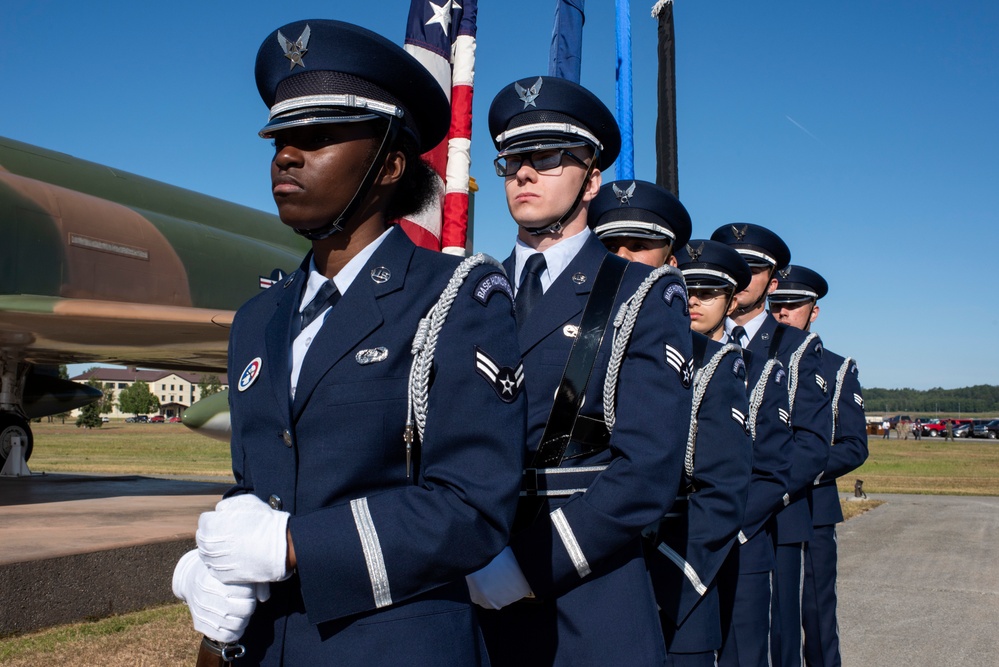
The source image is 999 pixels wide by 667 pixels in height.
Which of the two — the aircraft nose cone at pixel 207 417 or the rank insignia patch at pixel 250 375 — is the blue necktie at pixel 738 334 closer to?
the rank insignia patch at pixel 250 375

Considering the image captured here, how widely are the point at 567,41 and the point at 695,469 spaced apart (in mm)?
3415

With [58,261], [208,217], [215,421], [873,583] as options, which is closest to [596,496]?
[873,583]

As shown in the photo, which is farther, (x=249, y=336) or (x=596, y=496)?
(x=596, y=496)

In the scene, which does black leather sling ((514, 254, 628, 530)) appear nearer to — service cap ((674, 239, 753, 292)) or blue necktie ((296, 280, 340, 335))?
blue necktie ((296, 280, 340, 335))

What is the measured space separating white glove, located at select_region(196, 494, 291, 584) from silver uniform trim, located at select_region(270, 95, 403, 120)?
714 millimetres

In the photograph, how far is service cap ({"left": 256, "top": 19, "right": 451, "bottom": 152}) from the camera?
1.56m

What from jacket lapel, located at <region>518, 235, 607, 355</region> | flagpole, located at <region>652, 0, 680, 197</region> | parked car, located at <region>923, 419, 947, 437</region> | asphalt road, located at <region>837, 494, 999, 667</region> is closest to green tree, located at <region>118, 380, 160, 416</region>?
parked car, located at <region>923, 419, 947, 437</region>

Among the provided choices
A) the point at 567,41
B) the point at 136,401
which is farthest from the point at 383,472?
the point at 136,401

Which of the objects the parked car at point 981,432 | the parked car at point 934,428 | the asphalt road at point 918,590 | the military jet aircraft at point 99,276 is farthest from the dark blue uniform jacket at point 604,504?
the parked car at point 934,428

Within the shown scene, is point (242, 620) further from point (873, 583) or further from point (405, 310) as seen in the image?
point (873, 583)

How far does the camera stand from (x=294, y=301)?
1.66m

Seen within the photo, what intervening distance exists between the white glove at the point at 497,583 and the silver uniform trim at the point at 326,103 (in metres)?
0.86

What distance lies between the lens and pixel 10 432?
38.6 feet

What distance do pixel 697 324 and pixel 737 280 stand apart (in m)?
0.29
